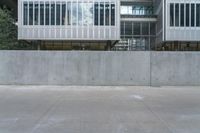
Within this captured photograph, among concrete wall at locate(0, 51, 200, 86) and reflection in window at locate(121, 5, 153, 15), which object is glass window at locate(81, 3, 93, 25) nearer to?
reflection in window at locate(121, 5, 153, 15)

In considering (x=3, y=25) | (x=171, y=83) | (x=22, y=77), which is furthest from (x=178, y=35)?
(x=22, y=77)

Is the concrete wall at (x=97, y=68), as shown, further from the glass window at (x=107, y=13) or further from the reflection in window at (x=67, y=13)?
the glass window at (x=107, y=13)

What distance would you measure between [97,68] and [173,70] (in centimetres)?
455

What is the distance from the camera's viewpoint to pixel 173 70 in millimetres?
21281

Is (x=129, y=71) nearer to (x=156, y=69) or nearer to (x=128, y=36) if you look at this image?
(x=156, y=69)

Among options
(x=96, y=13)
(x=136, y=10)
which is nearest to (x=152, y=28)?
(x=136, y=10)

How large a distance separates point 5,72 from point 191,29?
34.1 metres

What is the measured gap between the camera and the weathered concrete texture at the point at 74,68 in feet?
69.4

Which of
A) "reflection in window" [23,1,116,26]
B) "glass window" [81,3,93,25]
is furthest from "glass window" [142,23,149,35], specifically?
"glass window" [81,3,93,25]

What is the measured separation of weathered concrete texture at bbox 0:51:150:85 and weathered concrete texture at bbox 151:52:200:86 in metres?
0.49

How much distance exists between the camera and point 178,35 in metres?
49.6

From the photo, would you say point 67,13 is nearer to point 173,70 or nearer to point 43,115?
point 173,70

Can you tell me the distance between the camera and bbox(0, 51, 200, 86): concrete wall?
2117cm

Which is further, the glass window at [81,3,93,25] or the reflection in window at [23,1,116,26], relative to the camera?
the glass window at [81,3,93,25]
